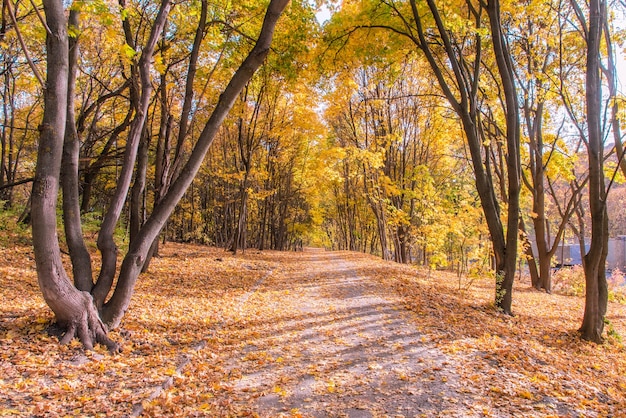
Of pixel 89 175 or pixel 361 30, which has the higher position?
pixel 361 30

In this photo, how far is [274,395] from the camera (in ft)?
11.9

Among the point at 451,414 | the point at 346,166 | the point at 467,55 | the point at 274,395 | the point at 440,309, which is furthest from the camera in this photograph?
the point at 346,166

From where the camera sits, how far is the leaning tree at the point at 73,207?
153 inches

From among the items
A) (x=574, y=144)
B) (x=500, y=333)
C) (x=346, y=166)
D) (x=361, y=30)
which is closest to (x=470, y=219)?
(x=500, y=333)

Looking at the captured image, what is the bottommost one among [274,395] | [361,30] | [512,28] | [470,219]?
[274,395]

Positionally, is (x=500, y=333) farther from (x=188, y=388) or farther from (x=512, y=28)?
(x=512, y=28)

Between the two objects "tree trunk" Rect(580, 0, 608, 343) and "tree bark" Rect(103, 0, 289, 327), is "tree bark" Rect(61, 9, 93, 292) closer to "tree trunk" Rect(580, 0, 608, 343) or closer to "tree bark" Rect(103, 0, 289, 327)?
"tree bark" Rect(103, 0, 289, 327)

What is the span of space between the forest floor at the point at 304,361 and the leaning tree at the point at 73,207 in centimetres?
37

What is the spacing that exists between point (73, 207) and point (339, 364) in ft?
13.0

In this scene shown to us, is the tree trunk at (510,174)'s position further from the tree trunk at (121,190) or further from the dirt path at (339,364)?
the tree trunk at (121,190)

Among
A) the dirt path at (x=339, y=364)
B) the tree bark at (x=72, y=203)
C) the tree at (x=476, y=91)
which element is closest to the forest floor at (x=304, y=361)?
the dirt path at (x=339, y=364)

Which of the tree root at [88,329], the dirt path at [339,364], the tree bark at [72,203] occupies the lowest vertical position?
the dirt path at [339,364]

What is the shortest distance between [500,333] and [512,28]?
9158 mm

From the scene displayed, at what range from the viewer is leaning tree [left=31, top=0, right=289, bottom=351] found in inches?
153
